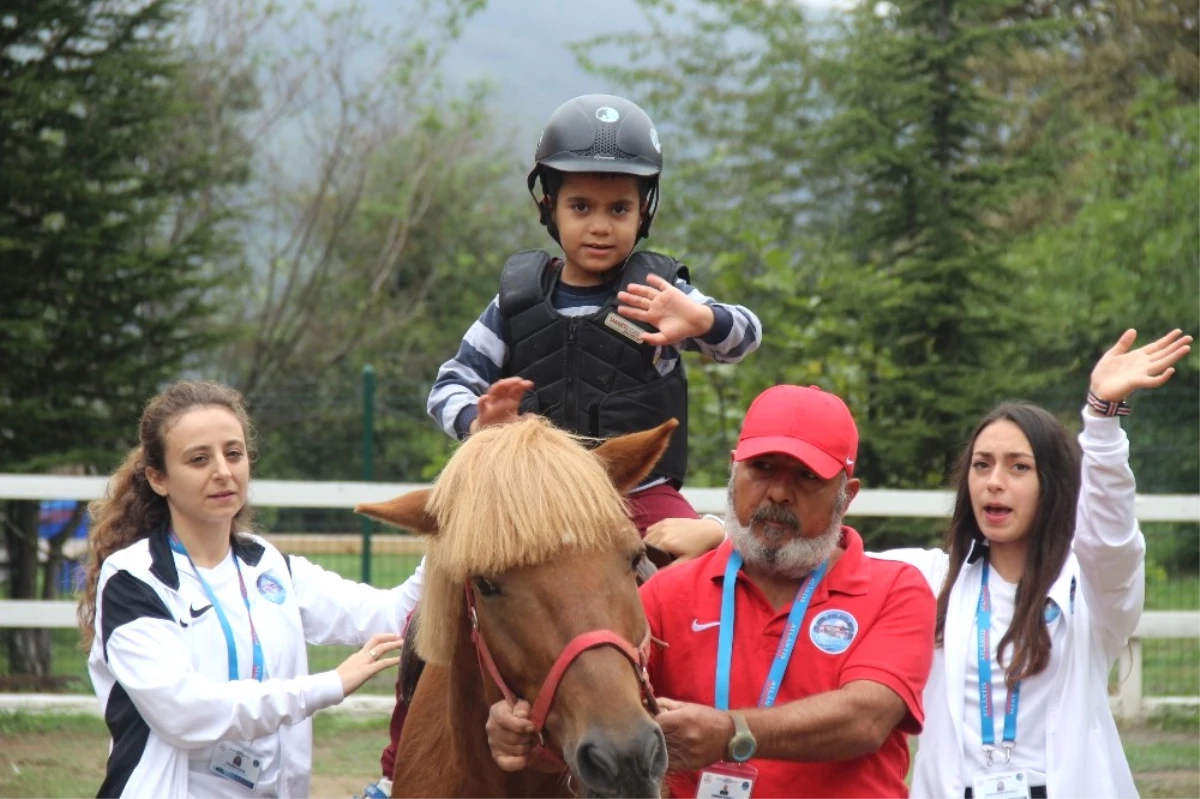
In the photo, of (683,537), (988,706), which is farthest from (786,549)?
(988,706)

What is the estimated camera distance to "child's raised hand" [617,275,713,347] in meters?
3.71

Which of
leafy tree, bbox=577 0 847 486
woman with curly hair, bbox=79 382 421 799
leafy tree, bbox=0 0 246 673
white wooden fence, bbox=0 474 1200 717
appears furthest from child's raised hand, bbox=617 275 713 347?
leafy tree, bbox=577 0 847 486

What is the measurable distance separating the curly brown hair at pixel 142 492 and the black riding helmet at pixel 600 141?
1.22m

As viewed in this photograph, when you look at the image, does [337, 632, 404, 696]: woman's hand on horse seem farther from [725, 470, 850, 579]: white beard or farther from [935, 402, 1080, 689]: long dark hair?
[935, 402, 1080, 689]: long dark hair

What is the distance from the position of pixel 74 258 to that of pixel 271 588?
7.29m

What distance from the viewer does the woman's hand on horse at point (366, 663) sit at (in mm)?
3744

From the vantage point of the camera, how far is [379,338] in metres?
22.7

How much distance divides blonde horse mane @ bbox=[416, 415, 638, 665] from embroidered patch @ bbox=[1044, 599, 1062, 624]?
5.22ft

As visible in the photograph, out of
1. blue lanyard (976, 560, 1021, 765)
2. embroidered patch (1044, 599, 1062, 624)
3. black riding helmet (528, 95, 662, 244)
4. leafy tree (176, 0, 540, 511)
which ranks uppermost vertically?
leafy tree (176, 0, 540, 511)

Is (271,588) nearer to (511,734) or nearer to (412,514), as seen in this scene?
(412,514)

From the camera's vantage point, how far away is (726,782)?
10.2 ft

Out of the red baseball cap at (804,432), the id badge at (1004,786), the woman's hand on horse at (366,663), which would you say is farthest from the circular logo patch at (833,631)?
the woman's hand on horse at (366,663)

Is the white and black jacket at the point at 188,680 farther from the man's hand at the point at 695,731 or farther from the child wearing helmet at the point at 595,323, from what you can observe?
the man's hand at the point at 695,731

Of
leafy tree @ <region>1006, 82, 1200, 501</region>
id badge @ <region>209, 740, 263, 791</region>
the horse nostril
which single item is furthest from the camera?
leafy tree @ <region>1006, 82, 1200, 501</region>
